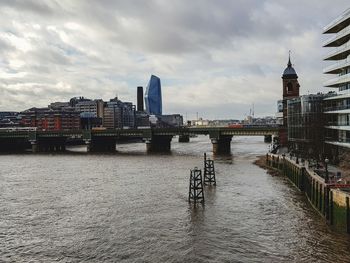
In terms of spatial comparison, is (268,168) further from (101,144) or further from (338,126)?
(101,144)

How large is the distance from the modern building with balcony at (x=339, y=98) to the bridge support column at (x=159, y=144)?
83272mm

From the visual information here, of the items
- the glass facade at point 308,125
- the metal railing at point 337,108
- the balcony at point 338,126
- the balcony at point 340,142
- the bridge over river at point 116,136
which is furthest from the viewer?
the bridge over river at point 116,136

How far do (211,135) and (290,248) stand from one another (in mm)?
105645

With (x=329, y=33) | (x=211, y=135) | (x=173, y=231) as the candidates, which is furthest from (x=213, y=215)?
(x=211, y=135)

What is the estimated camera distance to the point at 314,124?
85.8m

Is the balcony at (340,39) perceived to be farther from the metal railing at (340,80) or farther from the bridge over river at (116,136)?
the bridge over river at (116,136)

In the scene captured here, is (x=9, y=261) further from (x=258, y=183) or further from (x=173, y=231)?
(x=258, y=183)

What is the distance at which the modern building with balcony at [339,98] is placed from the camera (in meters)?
72.5

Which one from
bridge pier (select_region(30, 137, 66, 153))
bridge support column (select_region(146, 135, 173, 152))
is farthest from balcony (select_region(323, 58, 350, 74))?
bridge pier (select_region(30, 137, 66, 153))

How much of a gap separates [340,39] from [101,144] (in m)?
116

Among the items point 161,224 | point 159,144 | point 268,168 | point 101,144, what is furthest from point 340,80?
point 101,144

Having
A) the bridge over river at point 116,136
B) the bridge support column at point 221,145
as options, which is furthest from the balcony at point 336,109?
the bridge support column at point 221,145

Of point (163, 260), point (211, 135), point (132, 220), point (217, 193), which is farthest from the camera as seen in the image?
point (211, 135)

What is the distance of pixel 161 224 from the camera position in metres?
43.8
